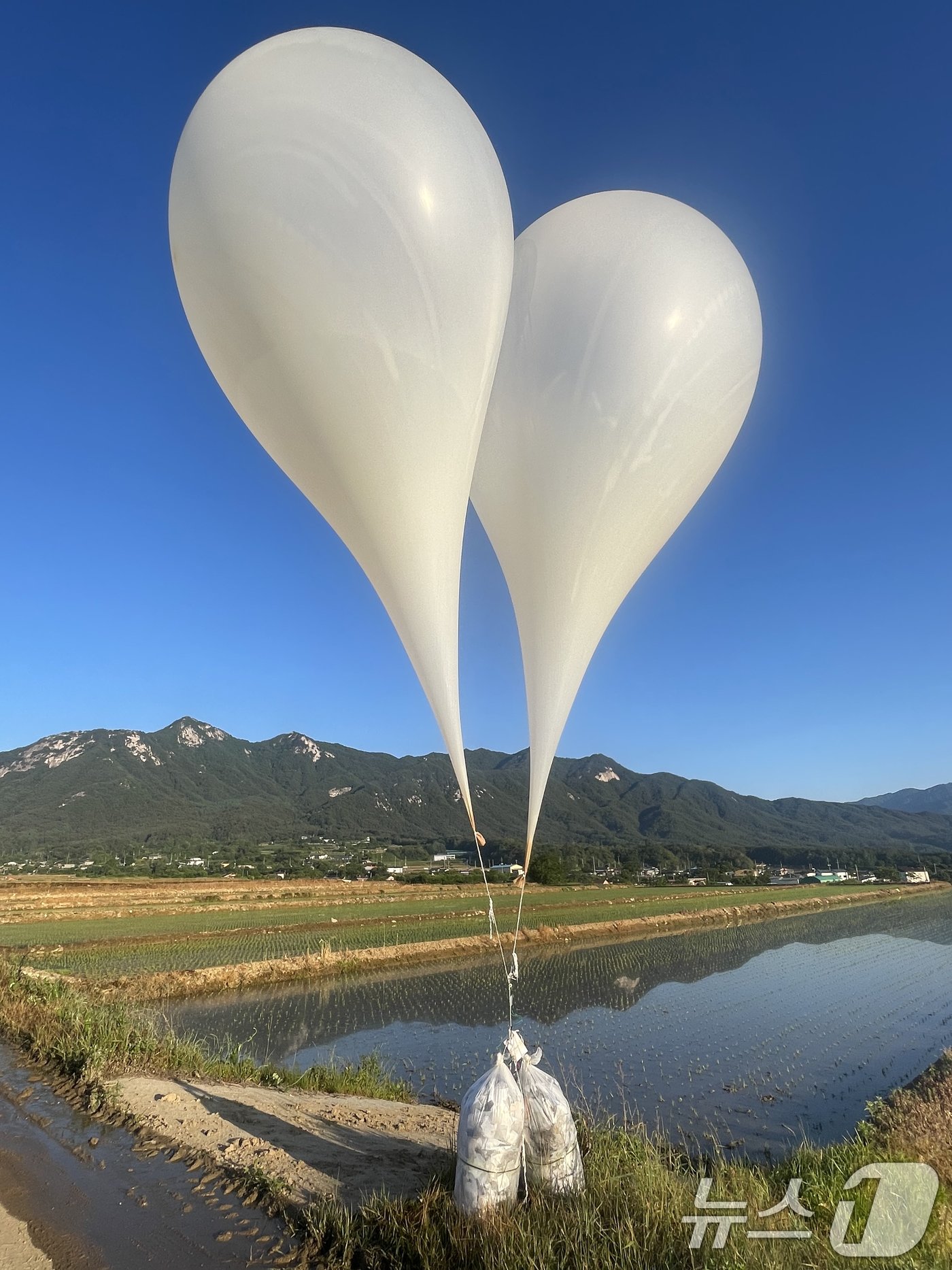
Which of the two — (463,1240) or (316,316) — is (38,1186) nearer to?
(463,1240)

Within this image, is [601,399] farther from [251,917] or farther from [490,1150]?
[251,917]

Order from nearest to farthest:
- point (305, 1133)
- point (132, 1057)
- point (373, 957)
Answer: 1. point (305, 1133)
2. point (132, 1057)
3. point (373, 957)

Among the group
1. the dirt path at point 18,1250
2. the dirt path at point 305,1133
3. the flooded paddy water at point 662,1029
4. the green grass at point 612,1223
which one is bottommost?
the flooded paddy water at point 662,1029

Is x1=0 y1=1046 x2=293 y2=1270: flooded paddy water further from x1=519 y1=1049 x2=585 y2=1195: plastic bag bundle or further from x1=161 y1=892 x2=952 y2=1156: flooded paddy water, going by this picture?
x1=161 y1=892 x2=952 y2=1156: flooded paddy water

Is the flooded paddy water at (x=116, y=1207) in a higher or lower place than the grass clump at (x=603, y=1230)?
lower

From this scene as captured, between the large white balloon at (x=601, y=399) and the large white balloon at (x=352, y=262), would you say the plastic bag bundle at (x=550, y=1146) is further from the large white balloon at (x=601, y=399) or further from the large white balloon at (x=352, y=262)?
the large white balloon at (x=352, y=262)

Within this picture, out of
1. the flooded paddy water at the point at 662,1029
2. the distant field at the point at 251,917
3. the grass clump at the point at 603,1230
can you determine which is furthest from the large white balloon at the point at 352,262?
the distant field at the point at 251,917

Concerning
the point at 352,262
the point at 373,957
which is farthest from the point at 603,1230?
the point at 373,957
